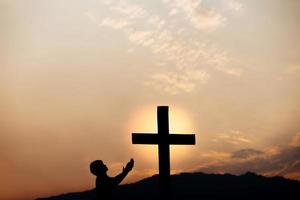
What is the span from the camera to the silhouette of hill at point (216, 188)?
346 ft

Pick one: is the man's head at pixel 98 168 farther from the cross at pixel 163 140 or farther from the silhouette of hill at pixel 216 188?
the silhouette of hill at pixel 216 188

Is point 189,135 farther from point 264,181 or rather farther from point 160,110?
point 264,181

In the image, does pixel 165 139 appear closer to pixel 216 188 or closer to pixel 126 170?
pixel 126 170

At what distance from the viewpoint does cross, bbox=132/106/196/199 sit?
11094mm

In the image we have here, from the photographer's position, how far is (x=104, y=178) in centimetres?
1024

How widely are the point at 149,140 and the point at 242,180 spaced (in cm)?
10891

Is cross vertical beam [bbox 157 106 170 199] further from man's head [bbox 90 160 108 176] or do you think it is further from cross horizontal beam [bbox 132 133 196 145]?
man's head [bbox 90 160 108 176]

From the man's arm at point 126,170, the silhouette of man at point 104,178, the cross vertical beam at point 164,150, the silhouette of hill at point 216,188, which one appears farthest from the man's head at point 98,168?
the silhouette of hill at point 216,188

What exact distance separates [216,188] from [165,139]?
344ft

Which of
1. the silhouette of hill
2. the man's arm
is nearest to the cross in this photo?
the man's arm

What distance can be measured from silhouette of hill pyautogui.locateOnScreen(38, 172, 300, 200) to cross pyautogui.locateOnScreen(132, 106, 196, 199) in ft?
301

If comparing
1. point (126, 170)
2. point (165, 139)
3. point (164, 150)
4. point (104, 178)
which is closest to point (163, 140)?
point (165, 139)

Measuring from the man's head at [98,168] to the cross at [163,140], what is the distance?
1487 mm

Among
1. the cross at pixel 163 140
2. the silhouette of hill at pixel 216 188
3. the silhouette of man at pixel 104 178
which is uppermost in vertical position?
the cross at pixel 163 140
